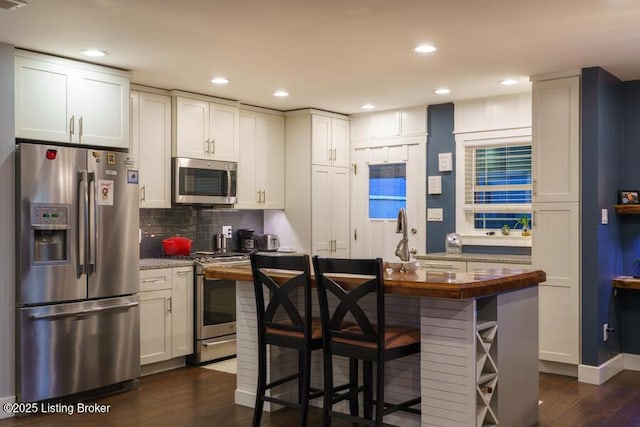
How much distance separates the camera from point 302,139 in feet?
21.9

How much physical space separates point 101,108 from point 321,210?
2.75 meters

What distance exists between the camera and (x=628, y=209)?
16.7ft

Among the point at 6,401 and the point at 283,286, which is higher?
the point at 283,286

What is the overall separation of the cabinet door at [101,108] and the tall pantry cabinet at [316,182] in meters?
2.28

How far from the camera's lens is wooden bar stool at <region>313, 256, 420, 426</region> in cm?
305

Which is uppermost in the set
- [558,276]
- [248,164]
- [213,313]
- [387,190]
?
[248,164]

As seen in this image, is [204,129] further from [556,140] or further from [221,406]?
[556,140]

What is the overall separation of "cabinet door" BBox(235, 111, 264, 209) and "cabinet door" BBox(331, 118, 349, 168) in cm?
89

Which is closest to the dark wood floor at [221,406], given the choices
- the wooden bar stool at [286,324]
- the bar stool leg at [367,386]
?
the bar stool leg at [367,386]

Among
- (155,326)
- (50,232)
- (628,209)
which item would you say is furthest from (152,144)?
(628,209)

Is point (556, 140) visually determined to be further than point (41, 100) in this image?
Yes

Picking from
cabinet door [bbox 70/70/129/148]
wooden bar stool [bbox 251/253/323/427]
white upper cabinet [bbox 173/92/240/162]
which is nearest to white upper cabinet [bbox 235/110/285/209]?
white upper cabinet [bbox 173/92/240/162]

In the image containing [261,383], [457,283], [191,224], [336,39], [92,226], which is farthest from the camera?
[191,224]

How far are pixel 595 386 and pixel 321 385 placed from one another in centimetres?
223
